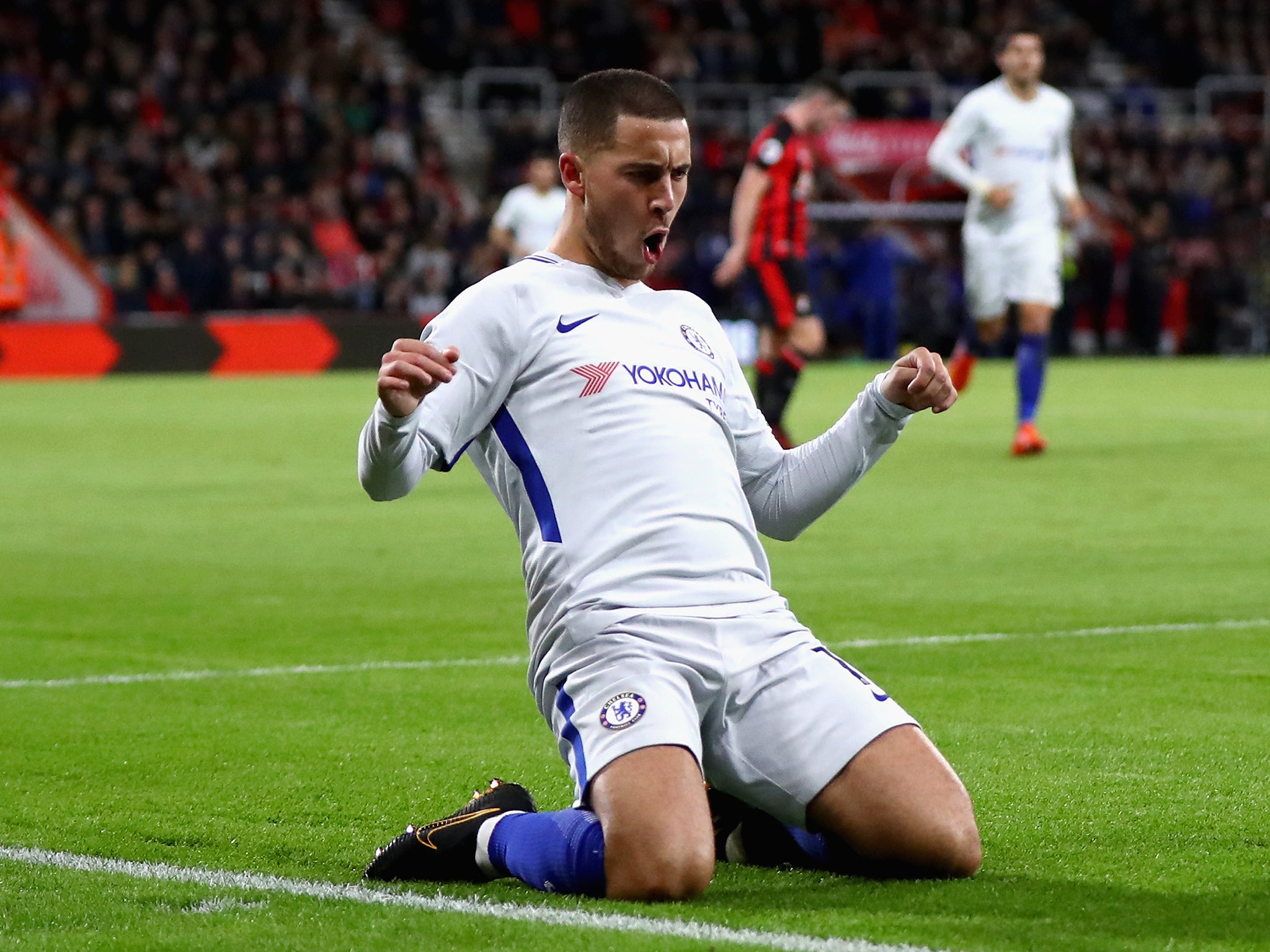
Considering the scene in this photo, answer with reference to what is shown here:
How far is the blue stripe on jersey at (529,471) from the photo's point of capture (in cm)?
418

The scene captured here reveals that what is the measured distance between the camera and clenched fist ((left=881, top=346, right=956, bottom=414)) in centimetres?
422

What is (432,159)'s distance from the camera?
28.0m

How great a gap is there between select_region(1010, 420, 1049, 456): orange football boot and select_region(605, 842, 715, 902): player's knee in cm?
966

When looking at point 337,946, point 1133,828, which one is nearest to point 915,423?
point 1133,828

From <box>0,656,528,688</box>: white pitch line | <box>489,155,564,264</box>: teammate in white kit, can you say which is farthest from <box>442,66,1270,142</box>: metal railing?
<box>0,656,528,688</box>: white pitch line

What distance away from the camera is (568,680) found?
4047 mm

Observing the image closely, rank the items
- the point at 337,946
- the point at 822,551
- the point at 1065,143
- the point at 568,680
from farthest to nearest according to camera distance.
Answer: the point at 1065,143, the point at 822,551, the point at 568,680, the point at 337,946

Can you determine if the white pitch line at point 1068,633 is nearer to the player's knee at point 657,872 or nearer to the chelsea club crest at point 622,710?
the chelsea club crest at point 622,710

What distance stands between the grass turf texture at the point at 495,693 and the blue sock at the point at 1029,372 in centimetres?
44

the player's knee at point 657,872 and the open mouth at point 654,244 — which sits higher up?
the open mouth at point 654,244

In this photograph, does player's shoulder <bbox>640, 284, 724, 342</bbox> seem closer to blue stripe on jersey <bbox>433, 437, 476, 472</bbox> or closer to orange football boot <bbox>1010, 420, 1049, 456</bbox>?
blue stripe on jersey <bbox>433, 437, 476, 472</bbox>

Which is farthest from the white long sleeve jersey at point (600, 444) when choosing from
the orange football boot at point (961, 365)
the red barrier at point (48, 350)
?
the red barrier at point (48, 350)

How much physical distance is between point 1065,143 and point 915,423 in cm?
299

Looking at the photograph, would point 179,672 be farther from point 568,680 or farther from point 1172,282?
point 1172,282
